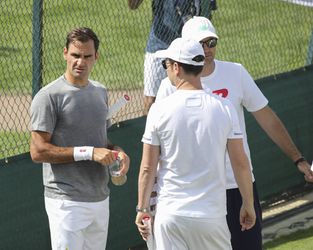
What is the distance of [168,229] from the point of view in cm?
552

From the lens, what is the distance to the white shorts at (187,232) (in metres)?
5.48

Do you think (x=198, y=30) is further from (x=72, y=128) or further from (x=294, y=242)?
(x=294, y=242)

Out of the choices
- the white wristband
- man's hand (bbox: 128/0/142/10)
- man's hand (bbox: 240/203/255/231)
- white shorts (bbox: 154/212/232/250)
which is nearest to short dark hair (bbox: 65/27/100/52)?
the white wristband

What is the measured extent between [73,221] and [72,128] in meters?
0.56

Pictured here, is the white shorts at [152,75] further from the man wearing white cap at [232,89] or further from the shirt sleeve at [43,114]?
the shirt sleeve at [43,114]

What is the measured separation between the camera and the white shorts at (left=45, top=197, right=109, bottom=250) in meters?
6.16

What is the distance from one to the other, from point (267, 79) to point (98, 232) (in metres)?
3.32

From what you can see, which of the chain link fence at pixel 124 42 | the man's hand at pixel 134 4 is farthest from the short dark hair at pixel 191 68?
the man's hand at pixel 134 4

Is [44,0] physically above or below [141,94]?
above

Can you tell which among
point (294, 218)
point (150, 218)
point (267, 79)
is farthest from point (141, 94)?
point (150, 218)

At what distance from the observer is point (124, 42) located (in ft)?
33.8

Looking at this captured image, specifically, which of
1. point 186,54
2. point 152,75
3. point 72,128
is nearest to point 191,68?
point 186,54

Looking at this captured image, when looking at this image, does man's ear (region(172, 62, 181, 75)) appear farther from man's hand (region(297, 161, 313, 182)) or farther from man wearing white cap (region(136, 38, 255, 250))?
man's hand (region(297, 161, 313, 182))

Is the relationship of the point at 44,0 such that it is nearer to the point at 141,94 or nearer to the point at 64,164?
the point at 64,164
